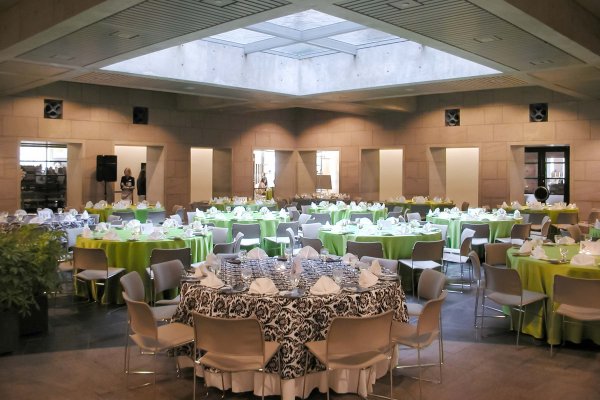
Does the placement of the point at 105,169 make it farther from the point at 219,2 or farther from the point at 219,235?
the point at 219,2

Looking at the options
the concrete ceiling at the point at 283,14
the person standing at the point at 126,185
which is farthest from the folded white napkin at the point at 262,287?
the person standing at the point at 126,185

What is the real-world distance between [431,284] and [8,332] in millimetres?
4085

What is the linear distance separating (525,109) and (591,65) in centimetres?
666

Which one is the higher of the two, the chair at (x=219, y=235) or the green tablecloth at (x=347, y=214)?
the green tablecloth at (x=347, y=214)

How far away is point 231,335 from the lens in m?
3.70

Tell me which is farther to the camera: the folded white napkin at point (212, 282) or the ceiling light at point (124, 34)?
the ceiling light at point (124, 34)

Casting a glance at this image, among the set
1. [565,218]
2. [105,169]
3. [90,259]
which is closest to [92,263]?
[90,259]

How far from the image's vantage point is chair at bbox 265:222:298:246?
32.1 ft

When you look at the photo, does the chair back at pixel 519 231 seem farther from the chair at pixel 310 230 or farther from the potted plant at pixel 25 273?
the potted plant at pixel 25 273

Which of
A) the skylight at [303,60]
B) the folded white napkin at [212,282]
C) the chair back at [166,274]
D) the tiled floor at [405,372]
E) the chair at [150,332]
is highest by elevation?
the skylight at [303,60]

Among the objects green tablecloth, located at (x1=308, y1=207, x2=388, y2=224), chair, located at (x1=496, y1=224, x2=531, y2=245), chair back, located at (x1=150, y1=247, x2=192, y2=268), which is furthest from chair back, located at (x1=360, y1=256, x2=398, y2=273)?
green tablecloth, located at (x1=308, y1=207, x2=388, y2=224)

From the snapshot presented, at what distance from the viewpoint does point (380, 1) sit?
→ 585cm

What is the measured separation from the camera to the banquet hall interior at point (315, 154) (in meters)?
4.82

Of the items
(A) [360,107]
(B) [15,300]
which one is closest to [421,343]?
(B) [15,300]
